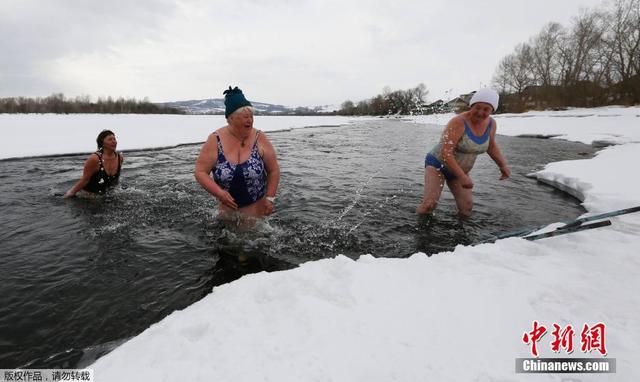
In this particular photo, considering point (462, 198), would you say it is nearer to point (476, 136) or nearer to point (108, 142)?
point (476, 136)

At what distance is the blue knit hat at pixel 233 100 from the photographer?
13.4ft

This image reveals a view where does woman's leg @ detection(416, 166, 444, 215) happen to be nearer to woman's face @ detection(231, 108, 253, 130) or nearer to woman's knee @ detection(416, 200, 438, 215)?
woman's knee @ detection(416, 200, 438, 215)

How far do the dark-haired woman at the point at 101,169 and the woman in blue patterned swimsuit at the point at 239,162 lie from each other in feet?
11.7

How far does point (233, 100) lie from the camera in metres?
4.09

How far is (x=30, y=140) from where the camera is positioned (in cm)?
1466

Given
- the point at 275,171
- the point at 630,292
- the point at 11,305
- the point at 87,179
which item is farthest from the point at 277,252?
the point at 87,179

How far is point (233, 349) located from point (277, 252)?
2492mm

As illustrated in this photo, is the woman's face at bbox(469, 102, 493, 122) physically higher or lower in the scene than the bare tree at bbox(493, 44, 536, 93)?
lower

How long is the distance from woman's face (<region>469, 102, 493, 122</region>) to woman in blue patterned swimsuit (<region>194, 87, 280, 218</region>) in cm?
321

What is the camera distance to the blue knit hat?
13.4ft

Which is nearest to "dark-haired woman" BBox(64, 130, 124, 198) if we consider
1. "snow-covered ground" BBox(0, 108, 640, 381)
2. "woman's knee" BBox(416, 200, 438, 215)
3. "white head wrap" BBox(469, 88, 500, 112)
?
"snow-covered ground" BBox(0, 108, 640, 381)

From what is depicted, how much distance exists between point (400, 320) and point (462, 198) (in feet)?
14.1

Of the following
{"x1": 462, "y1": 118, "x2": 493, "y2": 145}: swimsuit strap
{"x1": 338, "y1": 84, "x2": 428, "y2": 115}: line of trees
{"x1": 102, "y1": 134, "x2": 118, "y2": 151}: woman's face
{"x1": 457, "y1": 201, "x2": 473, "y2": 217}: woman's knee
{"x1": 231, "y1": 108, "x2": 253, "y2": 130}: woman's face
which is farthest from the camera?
{"x1": 338, "y1": 84, "x2": 428, "y2": 115}: line of trees

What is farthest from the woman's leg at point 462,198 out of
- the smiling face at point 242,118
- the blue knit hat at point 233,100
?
the blue knit hat at point 233,100
